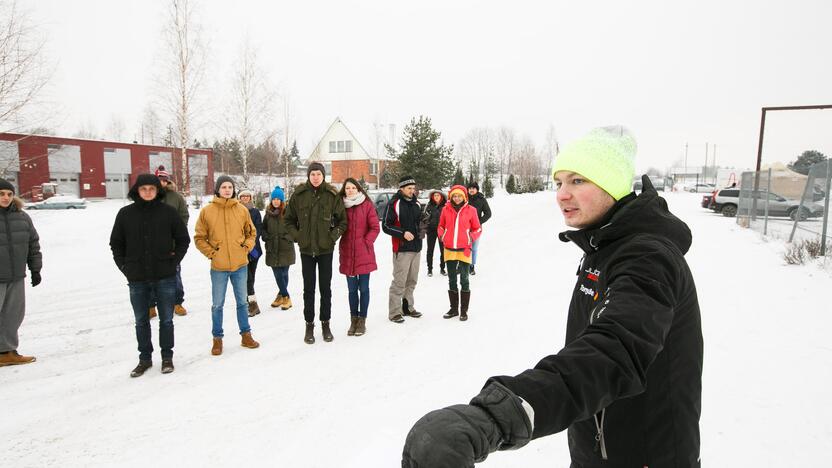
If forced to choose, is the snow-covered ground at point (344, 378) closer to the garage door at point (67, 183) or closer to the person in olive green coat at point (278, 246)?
the person in olive green coat at point (278, 246)

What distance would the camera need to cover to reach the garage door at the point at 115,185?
46.1 m

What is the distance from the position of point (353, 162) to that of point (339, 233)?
4468 centimetres

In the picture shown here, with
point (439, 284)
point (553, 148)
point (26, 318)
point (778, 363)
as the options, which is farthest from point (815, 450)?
point (553, 148)

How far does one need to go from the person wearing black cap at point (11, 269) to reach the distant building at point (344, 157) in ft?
141

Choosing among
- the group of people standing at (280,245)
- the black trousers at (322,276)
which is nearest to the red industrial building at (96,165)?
the group of people standing at (280,245)

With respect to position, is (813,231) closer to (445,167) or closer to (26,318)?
(26,318)

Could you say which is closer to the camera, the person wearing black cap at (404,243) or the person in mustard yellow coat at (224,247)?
the person in mustard yellow coat at (224,247)

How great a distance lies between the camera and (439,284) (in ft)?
30.2

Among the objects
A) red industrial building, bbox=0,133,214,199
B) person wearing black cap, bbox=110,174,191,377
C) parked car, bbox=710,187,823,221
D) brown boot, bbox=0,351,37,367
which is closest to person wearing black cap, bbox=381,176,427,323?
person wearing black cap, bbox=110,174,191,377

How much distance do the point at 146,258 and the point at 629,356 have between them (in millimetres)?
5072

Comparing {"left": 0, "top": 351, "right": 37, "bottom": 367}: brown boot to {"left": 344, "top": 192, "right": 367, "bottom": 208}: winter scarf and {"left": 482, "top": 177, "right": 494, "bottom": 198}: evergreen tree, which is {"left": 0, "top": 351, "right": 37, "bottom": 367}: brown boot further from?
{"left": 482, "top": 177, "right": 494, "bottom": 198}: evergreen tree

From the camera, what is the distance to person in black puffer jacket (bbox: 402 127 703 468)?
89cm

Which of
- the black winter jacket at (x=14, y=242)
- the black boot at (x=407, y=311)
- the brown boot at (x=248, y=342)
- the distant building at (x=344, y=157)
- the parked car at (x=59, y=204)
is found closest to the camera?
the black winter jacket at (x=14, y=242)

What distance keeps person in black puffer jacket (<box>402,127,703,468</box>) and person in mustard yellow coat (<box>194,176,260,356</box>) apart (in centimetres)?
466
